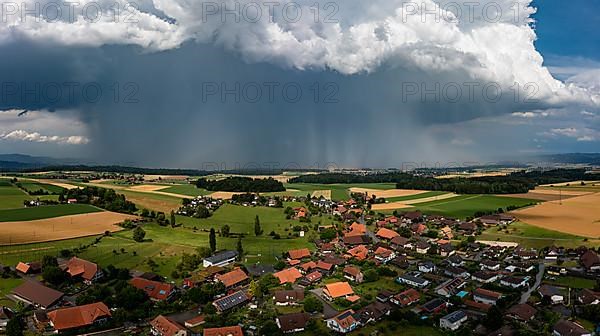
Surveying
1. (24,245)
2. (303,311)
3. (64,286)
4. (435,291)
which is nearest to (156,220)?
(24,245)

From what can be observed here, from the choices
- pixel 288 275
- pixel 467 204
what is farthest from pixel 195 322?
pixel 467 204

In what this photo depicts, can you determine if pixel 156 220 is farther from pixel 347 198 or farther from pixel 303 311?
pixel 347 198

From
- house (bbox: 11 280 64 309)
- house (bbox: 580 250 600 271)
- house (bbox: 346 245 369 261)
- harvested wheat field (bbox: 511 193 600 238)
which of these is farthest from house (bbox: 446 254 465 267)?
house (bbox: 11 280 64 309)

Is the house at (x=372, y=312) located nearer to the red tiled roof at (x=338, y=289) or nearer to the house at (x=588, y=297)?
the red tiled roof at (x=338, y=289)

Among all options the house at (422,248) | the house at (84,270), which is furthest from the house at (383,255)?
the house at (84,270)

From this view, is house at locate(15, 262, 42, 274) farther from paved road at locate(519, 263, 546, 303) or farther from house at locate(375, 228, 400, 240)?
paved road at locate(519, 263, 546, 303)

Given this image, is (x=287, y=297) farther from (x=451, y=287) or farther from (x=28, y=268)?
(x=28, y=268)
